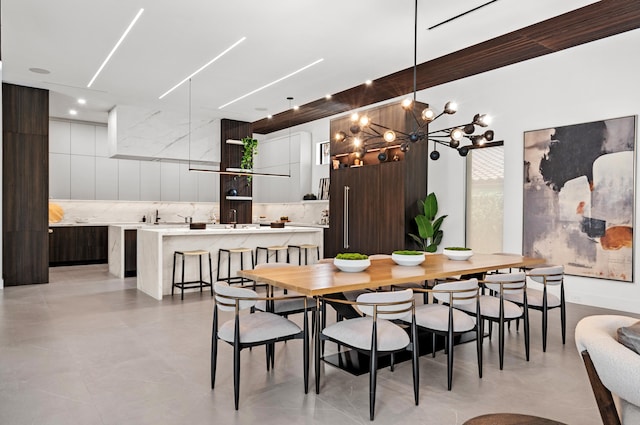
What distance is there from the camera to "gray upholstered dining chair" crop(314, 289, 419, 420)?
2646mm

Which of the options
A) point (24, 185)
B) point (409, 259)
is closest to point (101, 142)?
point (24, 185)

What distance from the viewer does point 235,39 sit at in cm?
513

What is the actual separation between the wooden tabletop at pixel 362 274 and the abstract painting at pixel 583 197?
1791 mm

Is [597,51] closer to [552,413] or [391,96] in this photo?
[391,96]

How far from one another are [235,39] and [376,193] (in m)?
3.47

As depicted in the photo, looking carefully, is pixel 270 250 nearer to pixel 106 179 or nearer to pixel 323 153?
pixel 323 153

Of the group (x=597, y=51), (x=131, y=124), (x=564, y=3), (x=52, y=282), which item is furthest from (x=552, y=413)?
(x=131, y=124)

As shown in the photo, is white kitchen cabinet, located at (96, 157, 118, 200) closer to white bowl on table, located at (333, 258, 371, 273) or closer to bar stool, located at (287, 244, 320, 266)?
bar stool, located at (287, 244, 320, 266)

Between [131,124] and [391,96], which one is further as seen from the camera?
[131,124]

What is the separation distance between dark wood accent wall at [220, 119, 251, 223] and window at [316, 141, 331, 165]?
1.54m

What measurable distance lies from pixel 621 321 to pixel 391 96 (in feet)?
19.8

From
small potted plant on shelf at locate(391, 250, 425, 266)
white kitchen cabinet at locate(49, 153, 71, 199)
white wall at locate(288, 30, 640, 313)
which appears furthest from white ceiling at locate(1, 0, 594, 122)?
white kitchen cabinet at locate(49, 153, 71, 199)

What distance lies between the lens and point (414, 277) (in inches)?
128

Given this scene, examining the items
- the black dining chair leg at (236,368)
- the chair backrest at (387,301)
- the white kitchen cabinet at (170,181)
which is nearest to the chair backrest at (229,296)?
the black dining chair leg at (236,368)
